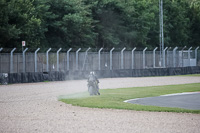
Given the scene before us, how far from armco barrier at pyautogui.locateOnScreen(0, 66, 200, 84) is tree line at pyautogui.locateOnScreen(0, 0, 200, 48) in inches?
347

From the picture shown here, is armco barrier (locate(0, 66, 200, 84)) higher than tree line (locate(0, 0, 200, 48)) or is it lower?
lower

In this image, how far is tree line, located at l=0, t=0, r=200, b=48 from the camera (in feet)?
141

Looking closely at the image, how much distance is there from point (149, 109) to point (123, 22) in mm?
51231

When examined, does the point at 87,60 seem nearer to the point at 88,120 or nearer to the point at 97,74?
the point at 97,74

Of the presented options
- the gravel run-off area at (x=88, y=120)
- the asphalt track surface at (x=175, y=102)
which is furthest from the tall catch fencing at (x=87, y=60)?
the gravel run-off area at (x=88, y=120)

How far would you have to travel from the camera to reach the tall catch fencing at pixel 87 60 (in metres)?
32.3

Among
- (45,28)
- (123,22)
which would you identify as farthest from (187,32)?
(45,28)

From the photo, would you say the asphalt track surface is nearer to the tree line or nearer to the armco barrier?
the armco barrier

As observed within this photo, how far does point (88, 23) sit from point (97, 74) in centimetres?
1980

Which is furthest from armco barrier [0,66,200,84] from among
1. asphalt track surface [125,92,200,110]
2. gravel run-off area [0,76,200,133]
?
gravel run-off area [0,76,200,133]

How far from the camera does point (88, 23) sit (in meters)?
55.8

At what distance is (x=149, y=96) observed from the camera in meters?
20.1

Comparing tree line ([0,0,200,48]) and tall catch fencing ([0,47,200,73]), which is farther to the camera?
tree line ([0,0,200,48])

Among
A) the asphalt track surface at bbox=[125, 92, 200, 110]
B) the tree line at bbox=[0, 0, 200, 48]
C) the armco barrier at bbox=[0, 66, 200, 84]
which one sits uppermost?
the tree line at bbox=[0, 0, 200, 48]
